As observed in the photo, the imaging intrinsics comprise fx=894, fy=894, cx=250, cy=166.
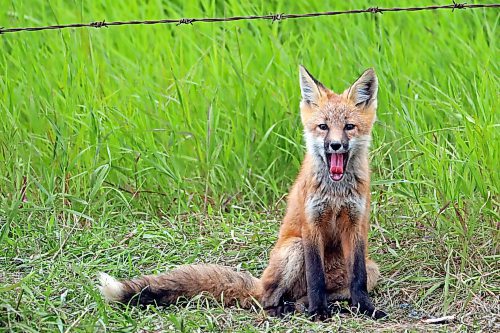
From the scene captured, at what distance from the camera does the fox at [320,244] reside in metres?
4.72

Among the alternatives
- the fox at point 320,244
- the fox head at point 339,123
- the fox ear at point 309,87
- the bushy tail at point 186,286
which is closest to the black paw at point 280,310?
the fox at point 320,244

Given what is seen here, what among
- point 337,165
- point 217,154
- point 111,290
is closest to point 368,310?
point 337,165

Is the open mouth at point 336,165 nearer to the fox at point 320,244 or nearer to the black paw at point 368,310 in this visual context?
the fox at point 320,244

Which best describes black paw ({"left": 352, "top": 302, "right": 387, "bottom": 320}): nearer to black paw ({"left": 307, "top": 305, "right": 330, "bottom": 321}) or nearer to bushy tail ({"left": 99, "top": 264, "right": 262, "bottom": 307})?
black paw ({"left": 307, "top": 305, "right": 330, "bottom": 321})

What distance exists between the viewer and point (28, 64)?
684cm

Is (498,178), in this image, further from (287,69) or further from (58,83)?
(58,83)

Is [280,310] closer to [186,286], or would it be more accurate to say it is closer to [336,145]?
[186,286]

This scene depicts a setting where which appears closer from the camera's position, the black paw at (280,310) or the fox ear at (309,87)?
the black paw at (280,310)

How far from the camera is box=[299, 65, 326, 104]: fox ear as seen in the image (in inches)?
197

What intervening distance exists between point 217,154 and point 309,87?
4.33 ft

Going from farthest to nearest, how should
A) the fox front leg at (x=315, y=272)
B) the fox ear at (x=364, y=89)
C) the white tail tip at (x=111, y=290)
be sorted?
the fox ear at (x=364, y=89), the fox front leg at (x=315, y=272), the white tail tip at (x=111, y=290)

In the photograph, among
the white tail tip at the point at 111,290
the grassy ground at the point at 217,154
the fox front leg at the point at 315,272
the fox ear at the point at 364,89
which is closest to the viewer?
the white tail tip at the point at 111,290

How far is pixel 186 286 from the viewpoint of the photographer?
476cm

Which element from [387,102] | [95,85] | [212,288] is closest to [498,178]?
[387,102]
